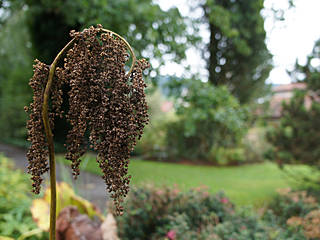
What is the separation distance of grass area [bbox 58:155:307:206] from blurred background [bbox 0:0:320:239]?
0.04 meters

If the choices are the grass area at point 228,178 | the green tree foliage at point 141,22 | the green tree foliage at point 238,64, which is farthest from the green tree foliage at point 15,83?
the green tree foliage at point 141,22

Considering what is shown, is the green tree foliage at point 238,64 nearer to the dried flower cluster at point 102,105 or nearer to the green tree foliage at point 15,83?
the green tree foliage at point 15,83

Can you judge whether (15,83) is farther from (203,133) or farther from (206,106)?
(206,106)

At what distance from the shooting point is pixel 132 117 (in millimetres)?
1123

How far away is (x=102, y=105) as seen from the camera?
44.4 inches

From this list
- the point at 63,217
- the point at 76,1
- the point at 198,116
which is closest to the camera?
the point at 63,217

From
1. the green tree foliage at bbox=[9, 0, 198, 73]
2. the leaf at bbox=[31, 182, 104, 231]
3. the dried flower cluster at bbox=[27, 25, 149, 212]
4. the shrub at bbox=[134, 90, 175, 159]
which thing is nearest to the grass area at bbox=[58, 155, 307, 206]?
the shrub at bbox=[134, 90, 175, 159]

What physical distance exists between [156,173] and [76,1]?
5.74 metres

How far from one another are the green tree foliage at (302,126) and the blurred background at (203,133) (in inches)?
0.8

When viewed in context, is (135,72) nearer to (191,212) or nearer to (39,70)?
(39,70)

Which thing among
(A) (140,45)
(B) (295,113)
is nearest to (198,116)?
(A) (140,45)

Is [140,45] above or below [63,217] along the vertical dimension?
above

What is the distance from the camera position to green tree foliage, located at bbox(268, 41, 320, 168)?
5344mm

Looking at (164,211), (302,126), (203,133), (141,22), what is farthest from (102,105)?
(203,133)
